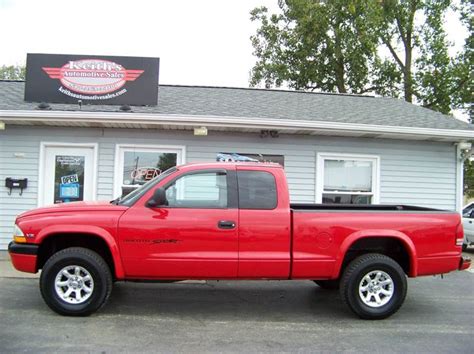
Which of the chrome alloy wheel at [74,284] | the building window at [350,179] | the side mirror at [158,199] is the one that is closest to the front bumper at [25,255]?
the chrome alloy wheel at [74,284]

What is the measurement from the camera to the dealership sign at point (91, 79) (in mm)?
9820

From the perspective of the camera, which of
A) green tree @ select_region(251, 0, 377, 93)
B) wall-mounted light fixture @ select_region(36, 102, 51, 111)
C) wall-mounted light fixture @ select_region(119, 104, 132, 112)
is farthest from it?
green tree @ select_region(251, 0, 377, 93)

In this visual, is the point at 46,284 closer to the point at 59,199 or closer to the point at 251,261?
the point at 251,261

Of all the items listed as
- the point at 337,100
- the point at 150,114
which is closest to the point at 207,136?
the point at 150,114

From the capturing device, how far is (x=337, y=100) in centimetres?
1239

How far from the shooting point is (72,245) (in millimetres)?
5656

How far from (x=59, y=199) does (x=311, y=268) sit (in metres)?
6.28

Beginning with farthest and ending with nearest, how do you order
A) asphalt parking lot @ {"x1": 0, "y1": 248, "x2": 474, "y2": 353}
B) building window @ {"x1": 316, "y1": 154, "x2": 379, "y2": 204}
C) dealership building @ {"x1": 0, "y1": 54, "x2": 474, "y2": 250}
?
building window @ {"x1": 316, "y1": 154, "x2": 379, "y2": 204} < dealership building @ {"x1": 0, "y1": 54, "x2": 474, "y2": 250} < asphalt parking lot @ {"x1": 0, "y1": 248, "x2": 474, "y2": 353}

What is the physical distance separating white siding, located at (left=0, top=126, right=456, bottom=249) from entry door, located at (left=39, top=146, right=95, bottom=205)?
19 cm

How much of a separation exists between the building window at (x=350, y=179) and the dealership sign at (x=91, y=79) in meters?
4.20

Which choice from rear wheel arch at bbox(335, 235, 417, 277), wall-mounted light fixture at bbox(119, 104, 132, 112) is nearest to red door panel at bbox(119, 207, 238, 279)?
rear wheel arch at bbox(335, 235, 417, 277)

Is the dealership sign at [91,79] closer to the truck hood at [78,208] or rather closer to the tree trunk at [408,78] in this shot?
the truck hood at [78,208]

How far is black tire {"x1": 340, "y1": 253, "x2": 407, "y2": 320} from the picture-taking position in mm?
5555

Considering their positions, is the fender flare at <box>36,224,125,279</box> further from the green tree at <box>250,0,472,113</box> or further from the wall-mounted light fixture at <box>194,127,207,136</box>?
the green tree at <box>250,0,472,113</box>
